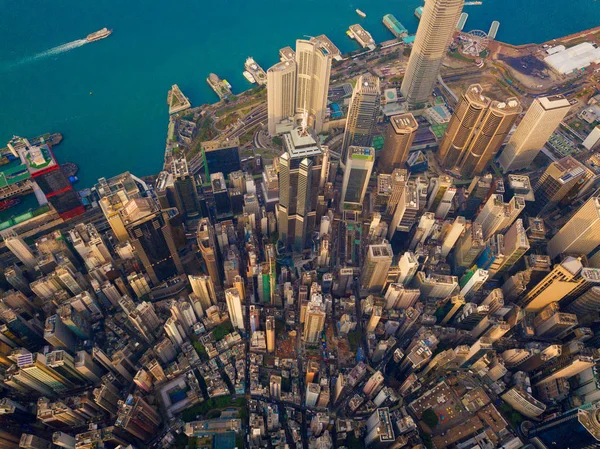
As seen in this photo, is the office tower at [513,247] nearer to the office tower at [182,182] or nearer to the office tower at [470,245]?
the office tower at [470,245]

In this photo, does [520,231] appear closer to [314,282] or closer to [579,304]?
[579,304]

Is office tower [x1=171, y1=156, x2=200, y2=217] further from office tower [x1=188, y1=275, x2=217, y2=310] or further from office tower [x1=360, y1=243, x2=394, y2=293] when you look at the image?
office tower [x1=360, y1=243, x2=394, y2=293]

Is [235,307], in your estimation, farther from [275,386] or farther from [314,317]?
[275,386]

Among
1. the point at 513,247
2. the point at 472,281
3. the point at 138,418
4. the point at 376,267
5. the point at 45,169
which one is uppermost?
the point at 45,169

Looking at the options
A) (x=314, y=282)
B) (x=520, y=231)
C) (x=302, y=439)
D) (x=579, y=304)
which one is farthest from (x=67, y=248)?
(x=579, y=304)

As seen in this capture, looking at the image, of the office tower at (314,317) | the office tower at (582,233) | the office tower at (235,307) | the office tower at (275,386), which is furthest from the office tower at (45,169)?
the office tower at (582,233)

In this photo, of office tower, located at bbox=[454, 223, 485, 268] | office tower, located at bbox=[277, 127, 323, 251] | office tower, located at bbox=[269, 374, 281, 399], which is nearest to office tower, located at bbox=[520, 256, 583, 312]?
A: office tower, located at bbox=[454, 223, 485, 268]

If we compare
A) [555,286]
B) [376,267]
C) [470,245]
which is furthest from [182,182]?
[555,286]
